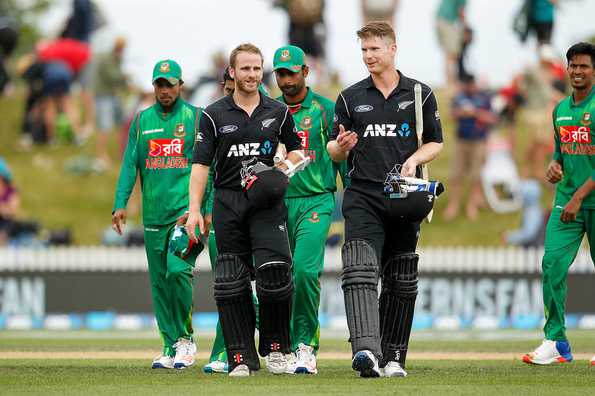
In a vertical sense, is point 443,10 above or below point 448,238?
above

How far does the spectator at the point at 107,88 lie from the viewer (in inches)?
1224

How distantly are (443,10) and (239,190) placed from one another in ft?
71.7

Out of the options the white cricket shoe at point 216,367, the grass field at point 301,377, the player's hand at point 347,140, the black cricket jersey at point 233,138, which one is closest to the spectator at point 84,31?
the grass field at point 301,377

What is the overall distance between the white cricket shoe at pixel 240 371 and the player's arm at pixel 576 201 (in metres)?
3.35

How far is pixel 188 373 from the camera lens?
38.7ft

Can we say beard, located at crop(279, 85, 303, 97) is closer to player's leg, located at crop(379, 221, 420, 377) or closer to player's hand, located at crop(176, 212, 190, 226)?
player's hand, located at crop(176, 212, 190, 226)

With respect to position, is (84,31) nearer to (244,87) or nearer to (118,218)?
(118,218)

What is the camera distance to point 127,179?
1312 centimetres

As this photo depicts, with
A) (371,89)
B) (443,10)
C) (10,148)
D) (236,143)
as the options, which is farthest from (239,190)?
(10,148)

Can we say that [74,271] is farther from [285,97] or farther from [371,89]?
[371,89]

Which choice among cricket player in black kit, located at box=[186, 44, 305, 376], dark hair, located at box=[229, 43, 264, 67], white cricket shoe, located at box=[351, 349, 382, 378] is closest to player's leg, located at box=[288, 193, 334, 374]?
cricket player in black kit, located at box=[186, 44, 305, 376]

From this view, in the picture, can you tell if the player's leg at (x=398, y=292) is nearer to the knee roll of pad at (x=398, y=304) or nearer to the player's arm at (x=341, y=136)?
the knee roll of pad at (x=398, y=304)

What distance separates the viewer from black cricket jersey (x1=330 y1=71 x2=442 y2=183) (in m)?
10.9

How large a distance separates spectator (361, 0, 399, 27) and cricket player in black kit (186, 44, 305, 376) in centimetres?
2036
